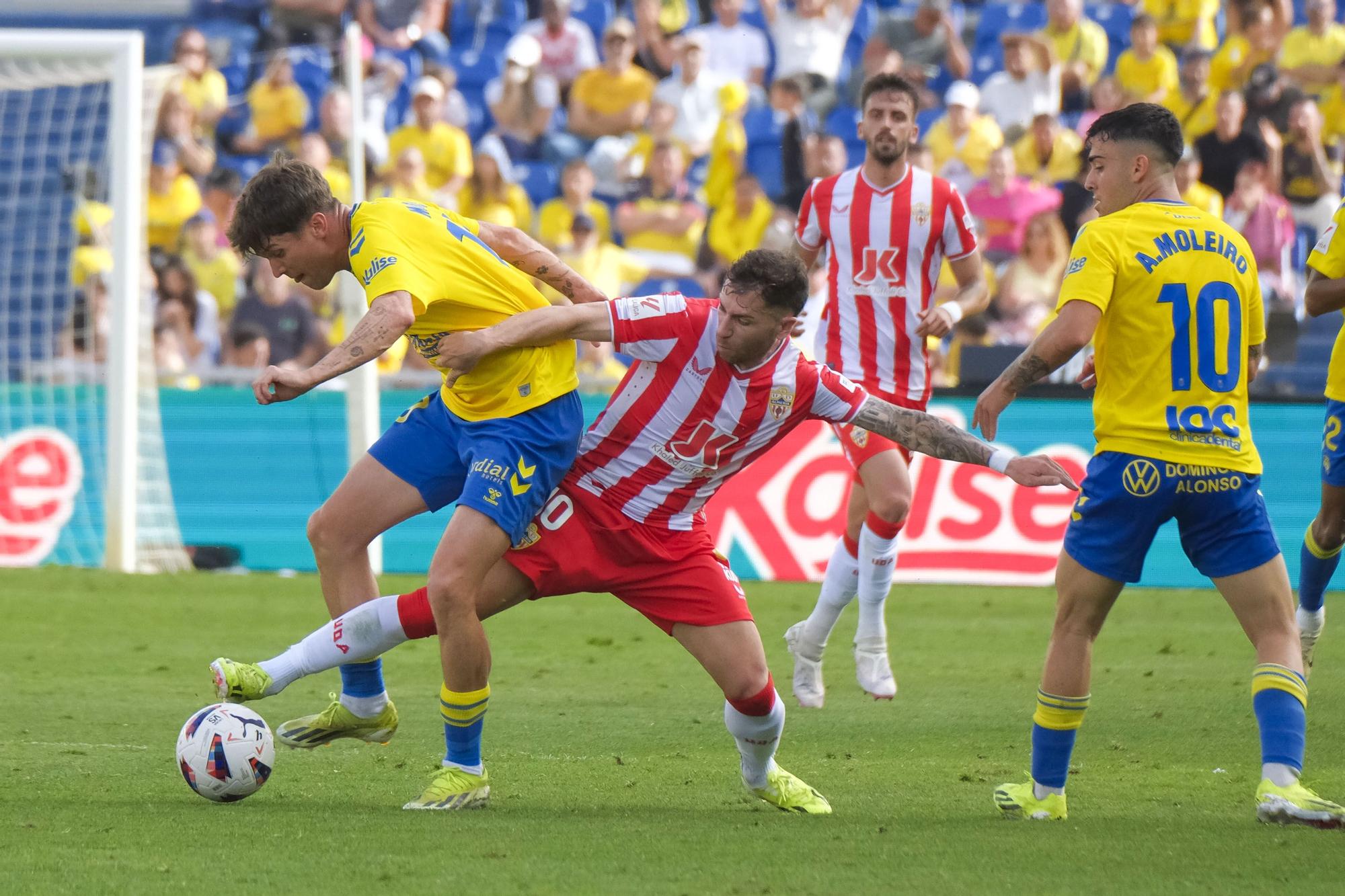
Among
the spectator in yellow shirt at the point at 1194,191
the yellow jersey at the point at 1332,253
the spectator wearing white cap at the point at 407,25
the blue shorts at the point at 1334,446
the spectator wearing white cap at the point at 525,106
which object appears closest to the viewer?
the yellow jersey at the point at 1332,253

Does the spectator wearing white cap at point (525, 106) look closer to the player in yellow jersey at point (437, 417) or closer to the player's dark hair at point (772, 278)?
the player in yellow jersey at point (437, 417)

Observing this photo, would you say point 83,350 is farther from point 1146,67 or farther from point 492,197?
point 1146,67

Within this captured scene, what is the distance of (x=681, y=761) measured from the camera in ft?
19.3

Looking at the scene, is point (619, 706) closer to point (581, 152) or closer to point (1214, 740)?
point (1214, 740)

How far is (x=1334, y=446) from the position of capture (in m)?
6.53

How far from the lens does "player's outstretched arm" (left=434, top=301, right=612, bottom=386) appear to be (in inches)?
195

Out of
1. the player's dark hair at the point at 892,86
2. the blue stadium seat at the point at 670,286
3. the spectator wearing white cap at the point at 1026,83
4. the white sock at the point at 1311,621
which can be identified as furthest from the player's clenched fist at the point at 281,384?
the spectator wearing white cap at the point at 1026,83

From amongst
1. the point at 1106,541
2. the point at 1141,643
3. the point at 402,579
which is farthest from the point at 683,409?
the point at 402,579

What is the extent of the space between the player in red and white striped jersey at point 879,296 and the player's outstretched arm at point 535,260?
2.13m

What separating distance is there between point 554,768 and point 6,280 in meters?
10.6

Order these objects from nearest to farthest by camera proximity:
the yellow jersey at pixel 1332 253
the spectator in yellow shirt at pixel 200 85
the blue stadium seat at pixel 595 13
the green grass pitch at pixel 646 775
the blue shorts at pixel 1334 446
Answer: the green grass pitch at pixel 646 775, the yellow jersey at pixel 1332 253, the blue shorts at pixel 1334 446, the spectator in yellow shirt at pixel 200 85, the blue stadium seat at pixel 595 13

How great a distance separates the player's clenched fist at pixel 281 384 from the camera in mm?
4617

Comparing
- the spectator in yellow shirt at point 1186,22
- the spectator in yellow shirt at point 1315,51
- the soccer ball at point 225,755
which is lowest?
the soccer ball at point 225,755

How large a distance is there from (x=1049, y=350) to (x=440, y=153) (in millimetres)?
12612
